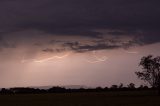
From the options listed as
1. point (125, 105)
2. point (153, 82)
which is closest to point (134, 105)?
point (125, 105)

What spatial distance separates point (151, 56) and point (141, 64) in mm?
5259

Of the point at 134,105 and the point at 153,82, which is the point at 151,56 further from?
→ the point at 134,105

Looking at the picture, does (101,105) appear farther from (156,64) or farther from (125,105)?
(156,64)

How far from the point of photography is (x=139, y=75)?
132 metres

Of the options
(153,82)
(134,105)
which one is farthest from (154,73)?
(134,105)

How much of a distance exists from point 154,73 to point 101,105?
Result: 65243mm

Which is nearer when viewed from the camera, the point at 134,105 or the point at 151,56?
the point at 134,105

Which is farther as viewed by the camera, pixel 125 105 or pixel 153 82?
pixel 153 82

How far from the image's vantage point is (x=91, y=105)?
6912 cm

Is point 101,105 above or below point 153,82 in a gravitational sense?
below

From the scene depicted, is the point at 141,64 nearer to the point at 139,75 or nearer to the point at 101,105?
the point at 139,75

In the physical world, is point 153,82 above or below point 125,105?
above

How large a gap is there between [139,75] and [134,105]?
6385cm

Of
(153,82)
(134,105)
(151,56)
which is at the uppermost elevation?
(151,56)
